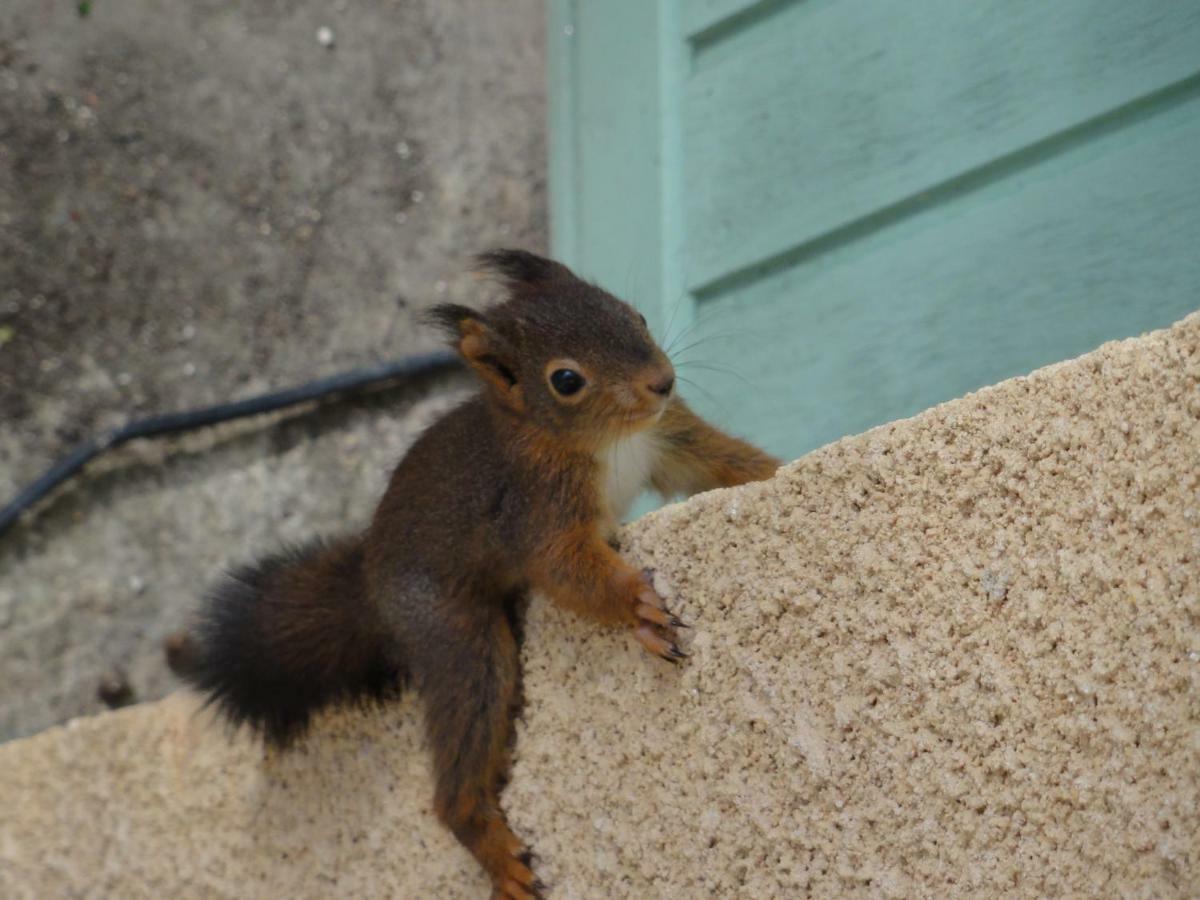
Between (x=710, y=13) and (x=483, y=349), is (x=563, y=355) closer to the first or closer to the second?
(x=483, y=349)

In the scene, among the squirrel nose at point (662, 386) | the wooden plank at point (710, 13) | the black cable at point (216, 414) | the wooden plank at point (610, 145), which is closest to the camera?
the squirrel nose at point (662, 386)

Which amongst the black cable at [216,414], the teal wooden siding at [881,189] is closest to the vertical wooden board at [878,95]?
the teal wooden siding at [881,189]

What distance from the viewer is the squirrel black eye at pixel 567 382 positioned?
5.65ft

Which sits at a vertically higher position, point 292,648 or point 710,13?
point 710,13

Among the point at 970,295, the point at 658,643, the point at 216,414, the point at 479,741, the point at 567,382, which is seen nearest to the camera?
the point at 658,643

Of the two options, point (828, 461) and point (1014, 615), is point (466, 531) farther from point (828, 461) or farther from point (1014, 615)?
point (1014, 615)

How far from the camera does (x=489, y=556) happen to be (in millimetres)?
1710

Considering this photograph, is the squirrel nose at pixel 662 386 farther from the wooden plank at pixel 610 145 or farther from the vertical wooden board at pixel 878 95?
the wooden plank at pixel 610 145

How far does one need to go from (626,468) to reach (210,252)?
147cm

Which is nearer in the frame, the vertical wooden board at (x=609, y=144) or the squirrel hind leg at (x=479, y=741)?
the squirrel hind leg at (x=479, y=741)

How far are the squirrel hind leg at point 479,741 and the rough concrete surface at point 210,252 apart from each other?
1.16 m

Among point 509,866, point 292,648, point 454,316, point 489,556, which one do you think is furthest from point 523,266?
point 509,866

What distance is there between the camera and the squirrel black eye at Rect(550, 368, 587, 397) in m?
1.72

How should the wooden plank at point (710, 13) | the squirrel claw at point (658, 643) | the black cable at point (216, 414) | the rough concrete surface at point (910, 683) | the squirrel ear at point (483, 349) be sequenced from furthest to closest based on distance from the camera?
the black cable at point (216, 414) → the wooden plank at point (710, 13) → the squirrel ear at point (483, 349) → the squirrel claw at point (658, 643) → the rough concrete surface at point (910, 683)
